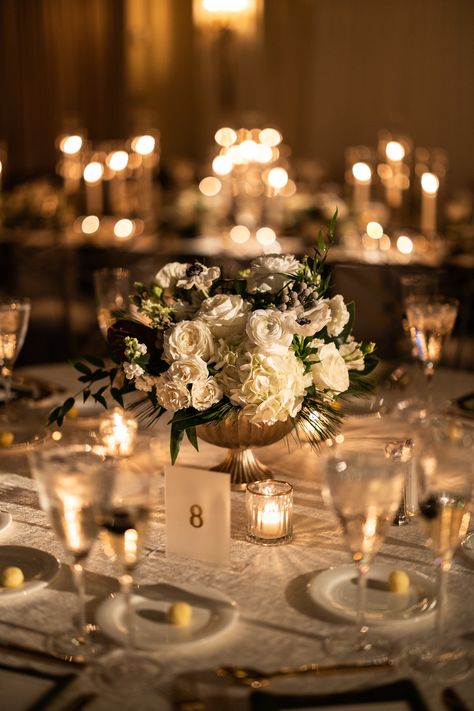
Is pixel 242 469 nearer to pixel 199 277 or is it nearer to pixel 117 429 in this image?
pixel 117 429

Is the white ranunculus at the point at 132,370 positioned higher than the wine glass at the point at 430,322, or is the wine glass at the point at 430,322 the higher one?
the white ranunculus at the point at 132,370

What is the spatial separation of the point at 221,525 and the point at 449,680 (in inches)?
17.5

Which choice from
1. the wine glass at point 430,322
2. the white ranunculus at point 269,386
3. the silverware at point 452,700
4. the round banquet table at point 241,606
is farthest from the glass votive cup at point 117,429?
the silverware at point 452,700

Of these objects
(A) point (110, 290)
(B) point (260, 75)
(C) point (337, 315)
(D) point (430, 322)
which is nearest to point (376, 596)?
(C) point (337, 315)

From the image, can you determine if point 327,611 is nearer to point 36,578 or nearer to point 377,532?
point 377,532

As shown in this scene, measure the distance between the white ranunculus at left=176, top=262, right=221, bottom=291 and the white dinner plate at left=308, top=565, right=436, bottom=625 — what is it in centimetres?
58

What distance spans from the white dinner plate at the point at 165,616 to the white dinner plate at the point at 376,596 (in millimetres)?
144

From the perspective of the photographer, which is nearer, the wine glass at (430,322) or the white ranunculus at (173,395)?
the white ranunculus at (173,395)

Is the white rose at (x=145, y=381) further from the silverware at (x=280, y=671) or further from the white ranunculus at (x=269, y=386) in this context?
the silverware at (x=280, y=671)

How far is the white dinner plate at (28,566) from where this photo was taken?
52.2 inches

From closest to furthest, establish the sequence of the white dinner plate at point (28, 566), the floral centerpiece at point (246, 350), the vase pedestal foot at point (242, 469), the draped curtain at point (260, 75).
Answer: the white dinner plate at point (28, 566) < the floral centerpiece at point (246, 350) < the vase pedestal foot at point (242, 469) < the draped curtain at point (260, 75)

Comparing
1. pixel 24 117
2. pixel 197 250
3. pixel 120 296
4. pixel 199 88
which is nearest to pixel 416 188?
pixel 199 88

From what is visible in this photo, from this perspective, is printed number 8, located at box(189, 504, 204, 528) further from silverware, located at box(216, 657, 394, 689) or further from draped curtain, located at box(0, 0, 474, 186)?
draped curtain, located at box(0, 0, 474, 186)

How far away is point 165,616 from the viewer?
1.26 m
